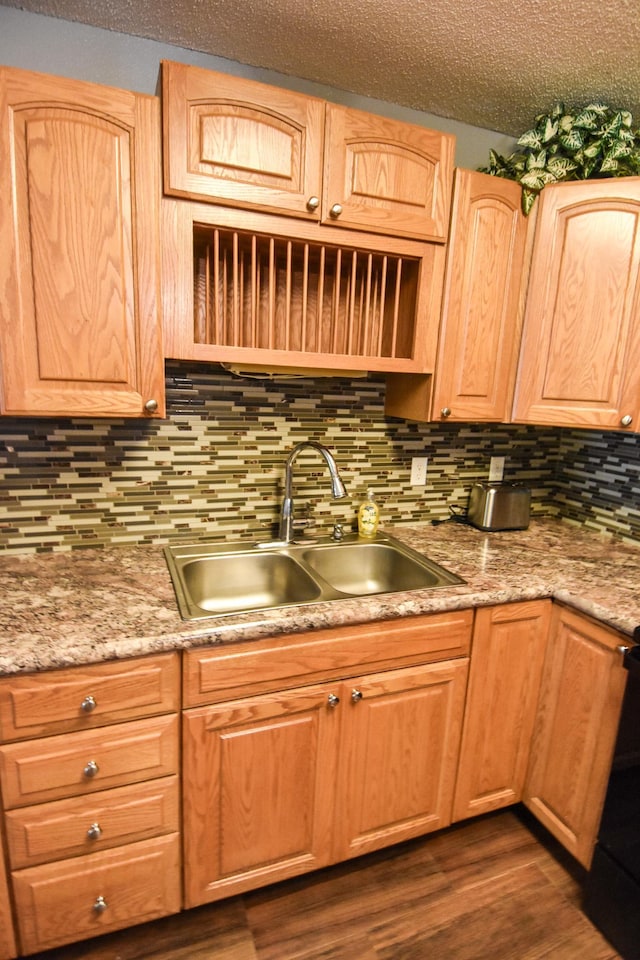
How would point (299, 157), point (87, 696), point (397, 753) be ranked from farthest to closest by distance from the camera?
point (397, 753) → point (299, 157) → point (87, 696)

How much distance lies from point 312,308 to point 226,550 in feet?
2.86

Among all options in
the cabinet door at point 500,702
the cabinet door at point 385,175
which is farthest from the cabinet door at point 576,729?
the cabinet door at point 385,175

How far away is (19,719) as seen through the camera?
1049 millimetres

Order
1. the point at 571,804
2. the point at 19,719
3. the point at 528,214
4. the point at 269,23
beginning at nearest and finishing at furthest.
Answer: the point at 19,719
the point at 269,23
the point at 571,804
the point at 528,214

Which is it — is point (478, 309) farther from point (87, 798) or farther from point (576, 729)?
point (87, 798)

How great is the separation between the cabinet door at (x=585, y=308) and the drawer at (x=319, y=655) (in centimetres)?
84

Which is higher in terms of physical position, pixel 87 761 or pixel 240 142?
pixel 240 142

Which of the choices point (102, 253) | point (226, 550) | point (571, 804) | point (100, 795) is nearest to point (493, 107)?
point (102, 253)

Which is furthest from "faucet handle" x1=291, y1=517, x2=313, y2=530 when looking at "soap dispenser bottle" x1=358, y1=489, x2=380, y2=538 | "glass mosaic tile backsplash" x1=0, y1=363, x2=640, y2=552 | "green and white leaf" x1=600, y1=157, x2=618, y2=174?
"green and white leaf" x1=600, y1=157, x2=618, y2=174

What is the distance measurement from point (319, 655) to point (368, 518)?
670 mm

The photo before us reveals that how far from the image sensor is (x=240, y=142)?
4.18 feet

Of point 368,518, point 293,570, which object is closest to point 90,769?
point 293,570

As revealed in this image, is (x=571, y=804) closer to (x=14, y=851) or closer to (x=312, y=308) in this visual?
(x=14, y=851)

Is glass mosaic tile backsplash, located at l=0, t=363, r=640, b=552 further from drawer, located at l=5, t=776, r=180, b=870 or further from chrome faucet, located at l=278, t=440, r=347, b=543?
drawer, located at l=5, t=776, r=180, b=870
